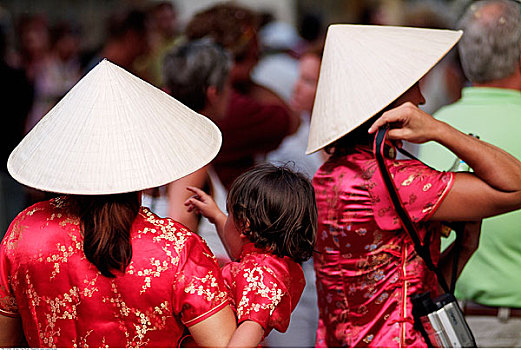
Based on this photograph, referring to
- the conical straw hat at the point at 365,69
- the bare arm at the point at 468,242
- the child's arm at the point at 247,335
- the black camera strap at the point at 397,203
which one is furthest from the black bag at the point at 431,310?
the child's arm at the point at 247,335

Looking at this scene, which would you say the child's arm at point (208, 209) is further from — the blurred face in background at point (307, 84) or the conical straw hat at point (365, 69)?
the blurred face in background at point (307, 84)

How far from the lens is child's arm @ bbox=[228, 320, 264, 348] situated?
1848 mm

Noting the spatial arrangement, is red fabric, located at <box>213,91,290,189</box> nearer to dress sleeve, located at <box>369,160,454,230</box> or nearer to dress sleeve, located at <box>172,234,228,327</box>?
dress sleeve, located at <box>369,160,454,230</box>

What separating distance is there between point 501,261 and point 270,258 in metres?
1.34

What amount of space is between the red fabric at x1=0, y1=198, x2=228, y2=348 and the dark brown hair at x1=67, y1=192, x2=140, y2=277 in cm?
2

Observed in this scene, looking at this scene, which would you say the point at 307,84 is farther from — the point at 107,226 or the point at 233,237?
the point at 107,226

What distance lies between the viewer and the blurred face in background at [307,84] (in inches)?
181

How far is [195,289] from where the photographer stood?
181cm

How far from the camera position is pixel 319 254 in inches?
99.0


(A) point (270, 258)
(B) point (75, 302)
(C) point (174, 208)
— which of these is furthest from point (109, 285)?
(C) point (174, 208)

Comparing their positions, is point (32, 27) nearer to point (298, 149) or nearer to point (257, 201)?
point (298, 149)

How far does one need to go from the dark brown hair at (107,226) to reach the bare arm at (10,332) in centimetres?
34

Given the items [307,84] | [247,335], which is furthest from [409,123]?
[307,84]

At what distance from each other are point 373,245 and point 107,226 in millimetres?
884
